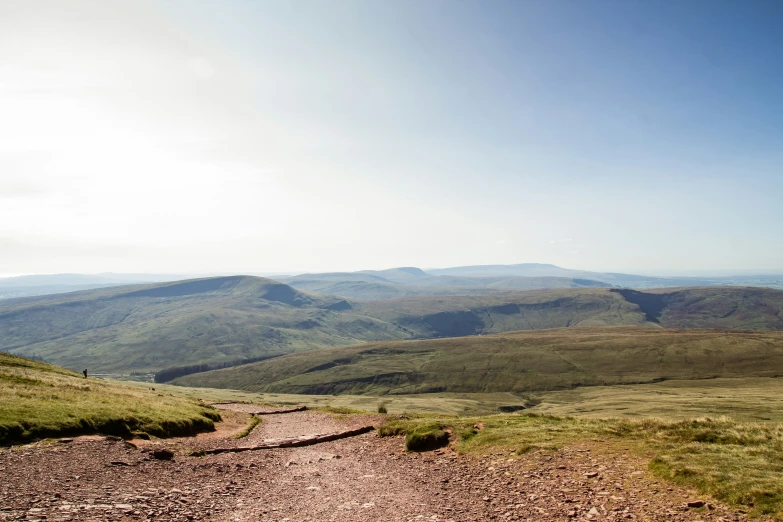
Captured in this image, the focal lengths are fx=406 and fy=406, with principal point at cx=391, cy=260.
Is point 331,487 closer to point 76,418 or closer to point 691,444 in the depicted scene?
point 691,444

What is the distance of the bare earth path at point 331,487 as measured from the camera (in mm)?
13633

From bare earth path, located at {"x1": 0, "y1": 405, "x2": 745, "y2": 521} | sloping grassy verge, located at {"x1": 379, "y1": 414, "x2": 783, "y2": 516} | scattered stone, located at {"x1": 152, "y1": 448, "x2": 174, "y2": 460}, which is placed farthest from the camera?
scattered stone, located at {"x1": 152, "y1": 448, "x2": 174, "y2": 460}

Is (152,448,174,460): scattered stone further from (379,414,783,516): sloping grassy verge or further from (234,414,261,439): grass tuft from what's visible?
(379,414,783,516): sloping grassy verge

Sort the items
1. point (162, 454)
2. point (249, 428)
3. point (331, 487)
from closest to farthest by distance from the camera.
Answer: point (331, 487) → point (162, 454) → point (249, 428)

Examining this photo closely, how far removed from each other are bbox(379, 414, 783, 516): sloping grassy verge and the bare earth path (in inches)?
37.4

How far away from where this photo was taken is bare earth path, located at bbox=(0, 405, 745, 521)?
13.6 m

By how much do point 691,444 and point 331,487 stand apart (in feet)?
54.8

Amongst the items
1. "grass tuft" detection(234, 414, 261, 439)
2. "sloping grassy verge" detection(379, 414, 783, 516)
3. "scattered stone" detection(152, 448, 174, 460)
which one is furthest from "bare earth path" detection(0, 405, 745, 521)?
"grass tuft" detection(234, 414, 261, 439)

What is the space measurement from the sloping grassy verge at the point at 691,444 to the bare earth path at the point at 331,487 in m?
0.95

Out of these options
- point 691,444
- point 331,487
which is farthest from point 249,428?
point 691,444

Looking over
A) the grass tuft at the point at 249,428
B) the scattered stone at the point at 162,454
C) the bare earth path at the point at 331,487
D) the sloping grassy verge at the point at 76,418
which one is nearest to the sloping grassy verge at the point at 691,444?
the bare earth path at the point at 331,487

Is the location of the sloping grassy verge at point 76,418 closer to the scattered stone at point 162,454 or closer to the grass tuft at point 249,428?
the grass tuft at point 249,428

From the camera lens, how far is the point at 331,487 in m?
18.5

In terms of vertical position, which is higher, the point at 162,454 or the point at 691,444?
the point at 691,444
